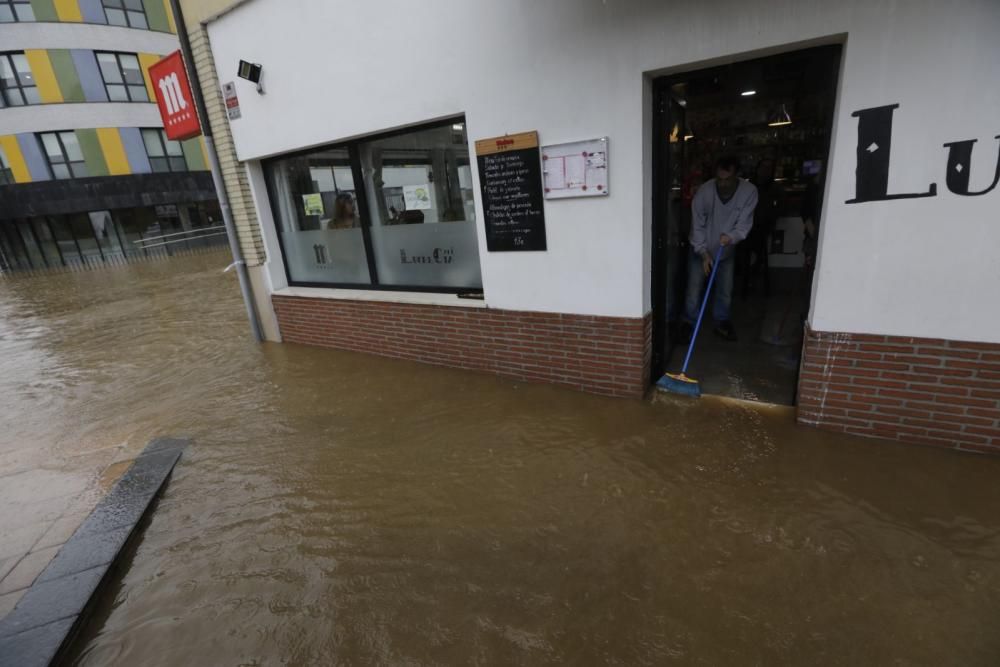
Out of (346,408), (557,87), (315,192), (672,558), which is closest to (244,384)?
(346,408)

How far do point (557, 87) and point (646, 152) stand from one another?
2.79 feet

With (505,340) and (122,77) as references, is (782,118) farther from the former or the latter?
(122,77)

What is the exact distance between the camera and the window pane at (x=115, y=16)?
20.8 meters

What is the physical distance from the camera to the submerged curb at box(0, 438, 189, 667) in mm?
2367

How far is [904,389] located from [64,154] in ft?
94.0

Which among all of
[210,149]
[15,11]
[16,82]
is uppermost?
[15,11]

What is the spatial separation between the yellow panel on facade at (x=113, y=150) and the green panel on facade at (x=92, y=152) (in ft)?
0.45

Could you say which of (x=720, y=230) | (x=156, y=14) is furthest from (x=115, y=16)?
(x=720, y=230)

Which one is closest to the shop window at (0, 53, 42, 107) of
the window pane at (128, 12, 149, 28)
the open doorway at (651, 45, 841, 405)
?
the window pane at (128, 12, 149, 28)

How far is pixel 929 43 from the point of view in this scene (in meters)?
2.61

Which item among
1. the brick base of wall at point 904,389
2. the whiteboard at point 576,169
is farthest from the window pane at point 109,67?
the brick base of wall at point 904,389

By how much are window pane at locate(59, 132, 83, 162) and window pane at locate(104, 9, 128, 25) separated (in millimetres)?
5293

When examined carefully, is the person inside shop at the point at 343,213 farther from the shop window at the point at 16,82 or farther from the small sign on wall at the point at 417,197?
the shop window at the point at 16,82

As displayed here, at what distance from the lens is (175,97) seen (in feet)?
20.8
